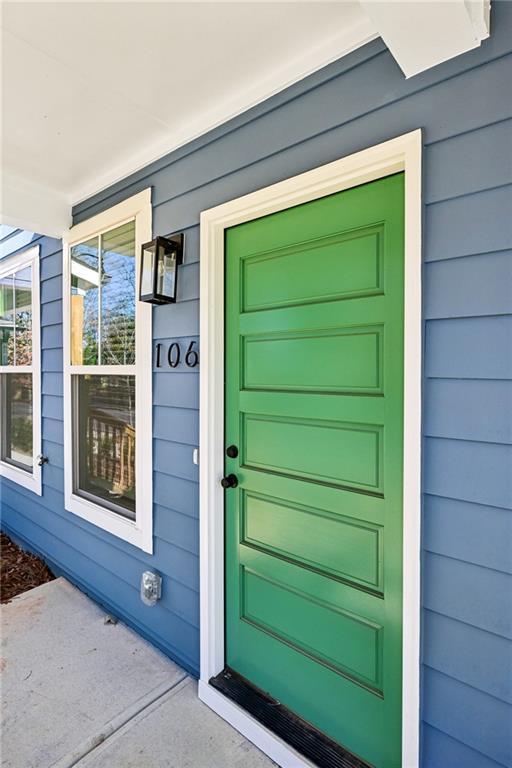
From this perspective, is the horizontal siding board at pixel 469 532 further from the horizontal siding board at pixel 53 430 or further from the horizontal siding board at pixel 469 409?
the horizontal siding board at pixel 53 430

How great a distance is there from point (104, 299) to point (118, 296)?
15 cm

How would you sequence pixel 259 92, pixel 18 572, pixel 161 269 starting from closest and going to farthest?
pixel 259 92, pixel 161 269, pixel 18 572

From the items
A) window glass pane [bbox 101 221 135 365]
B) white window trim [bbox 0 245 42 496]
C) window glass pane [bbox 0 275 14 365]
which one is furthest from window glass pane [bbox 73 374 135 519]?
window glass pane [bbox 0 275 14 365]

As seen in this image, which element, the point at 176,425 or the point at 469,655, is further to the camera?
the point at 176,425

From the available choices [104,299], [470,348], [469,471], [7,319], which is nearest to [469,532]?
[469,471]

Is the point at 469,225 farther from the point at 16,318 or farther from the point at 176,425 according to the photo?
the point at 16,318

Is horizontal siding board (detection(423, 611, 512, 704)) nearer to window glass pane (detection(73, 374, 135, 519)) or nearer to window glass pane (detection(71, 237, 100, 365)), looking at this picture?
window glass pane (detection(73, 374, 135, 519))

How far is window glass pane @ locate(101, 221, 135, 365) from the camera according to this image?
2.21 m

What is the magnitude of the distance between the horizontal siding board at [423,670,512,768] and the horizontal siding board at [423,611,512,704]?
0.03 m

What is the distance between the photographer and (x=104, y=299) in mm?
2387

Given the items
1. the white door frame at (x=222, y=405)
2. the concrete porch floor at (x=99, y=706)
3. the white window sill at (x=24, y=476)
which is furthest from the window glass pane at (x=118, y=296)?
→ the concrete porch floor at (x=99, y=706)

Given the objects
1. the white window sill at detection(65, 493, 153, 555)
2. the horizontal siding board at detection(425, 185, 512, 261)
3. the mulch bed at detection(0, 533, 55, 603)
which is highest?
the horizontal siding board at detection(425, 185, 512, 261)

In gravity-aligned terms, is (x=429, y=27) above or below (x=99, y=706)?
above

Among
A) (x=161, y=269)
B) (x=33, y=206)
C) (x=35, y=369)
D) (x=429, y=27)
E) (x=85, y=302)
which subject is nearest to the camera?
(x=429, y=27)
